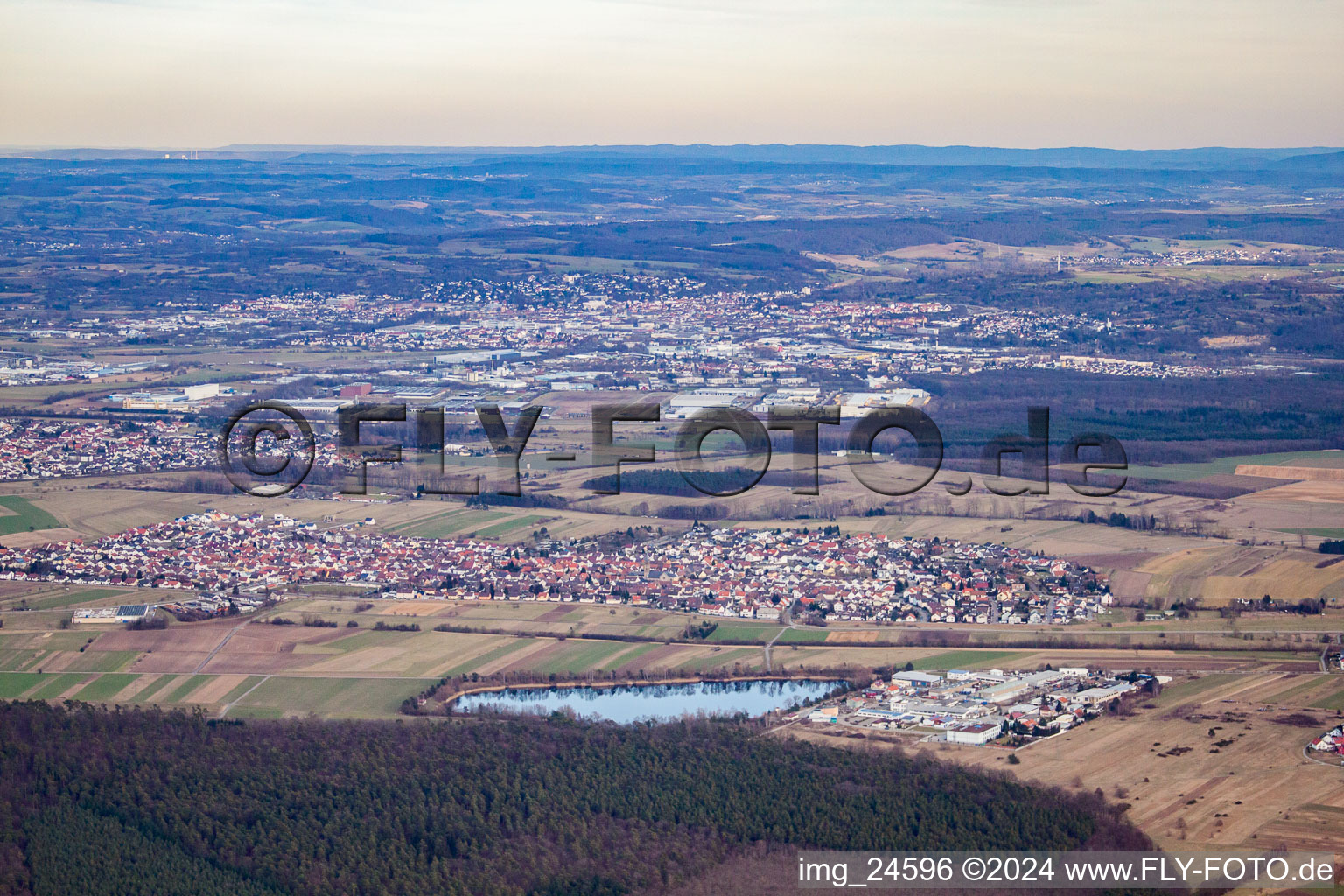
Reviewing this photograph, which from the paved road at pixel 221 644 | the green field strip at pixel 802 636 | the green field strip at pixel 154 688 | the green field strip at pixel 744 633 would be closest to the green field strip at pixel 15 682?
the green field strip at pixel 154 688

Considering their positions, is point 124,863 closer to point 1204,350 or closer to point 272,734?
point 272,734

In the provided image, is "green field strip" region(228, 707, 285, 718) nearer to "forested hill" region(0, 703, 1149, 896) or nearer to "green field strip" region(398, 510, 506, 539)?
"forested hill" region(0, 703, 1149, 896)

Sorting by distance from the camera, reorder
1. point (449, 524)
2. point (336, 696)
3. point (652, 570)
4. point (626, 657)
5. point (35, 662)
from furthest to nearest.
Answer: point (449, 524), point (652, 570), point (35, 662), point (626, 657), point (336, 696)

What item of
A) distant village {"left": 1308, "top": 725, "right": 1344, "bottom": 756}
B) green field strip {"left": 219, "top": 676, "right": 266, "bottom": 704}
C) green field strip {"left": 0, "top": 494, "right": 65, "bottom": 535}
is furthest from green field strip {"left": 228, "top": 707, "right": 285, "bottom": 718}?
distant village {"left": 1308, "top": 725, "right": 1344, "bottom": 756}

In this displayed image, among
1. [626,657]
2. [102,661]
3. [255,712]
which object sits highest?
[626,657]

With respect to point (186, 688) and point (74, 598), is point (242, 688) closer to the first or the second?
point (186, 688)

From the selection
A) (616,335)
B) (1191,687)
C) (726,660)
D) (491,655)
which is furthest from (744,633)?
(616,335)
